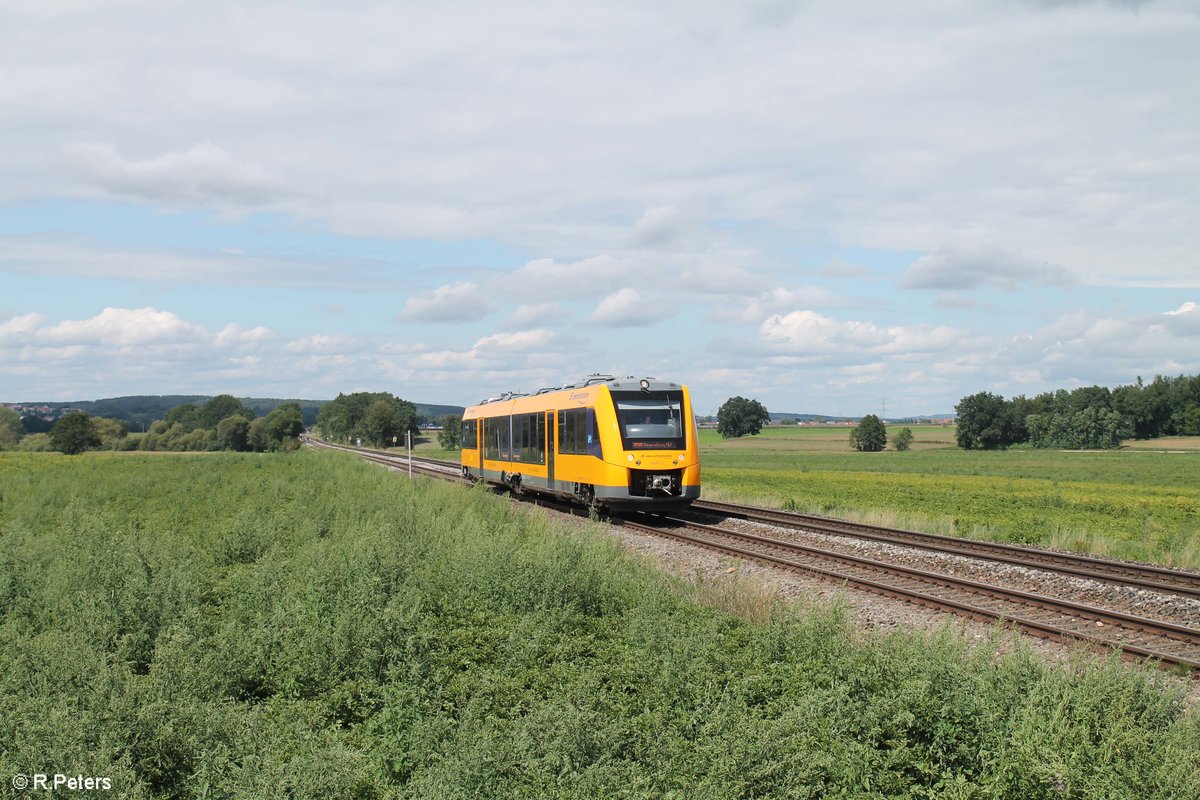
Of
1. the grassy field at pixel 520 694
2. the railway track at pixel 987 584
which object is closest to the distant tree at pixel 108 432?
the railway track at pixel 987 584

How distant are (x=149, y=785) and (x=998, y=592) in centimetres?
1090

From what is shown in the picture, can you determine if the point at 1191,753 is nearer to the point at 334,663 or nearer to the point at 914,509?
the point at 334,663

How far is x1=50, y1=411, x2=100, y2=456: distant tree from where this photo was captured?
291 feet

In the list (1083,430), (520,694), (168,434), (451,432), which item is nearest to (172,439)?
(168,434)

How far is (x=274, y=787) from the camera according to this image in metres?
5.64

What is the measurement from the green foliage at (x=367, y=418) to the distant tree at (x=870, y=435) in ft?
183

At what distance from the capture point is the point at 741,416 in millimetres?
144875

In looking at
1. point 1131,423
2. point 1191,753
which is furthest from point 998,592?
point 1131,423

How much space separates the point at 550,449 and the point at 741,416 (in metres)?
122

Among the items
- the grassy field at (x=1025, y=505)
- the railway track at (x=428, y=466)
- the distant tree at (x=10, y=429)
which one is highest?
the distant tree at (x=10, y=429)

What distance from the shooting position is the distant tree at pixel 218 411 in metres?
124

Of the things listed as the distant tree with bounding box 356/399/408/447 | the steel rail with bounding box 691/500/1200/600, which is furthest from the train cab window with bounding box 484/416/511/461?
the distant tree with bounding box 356/399/408/447

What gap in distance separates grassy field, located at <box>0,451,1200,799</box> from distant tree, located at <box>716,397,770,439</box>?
134m

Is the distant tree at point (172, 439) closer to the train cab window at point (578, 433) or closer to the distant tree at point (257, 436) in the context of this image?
the distant tree at point (257, 436)
